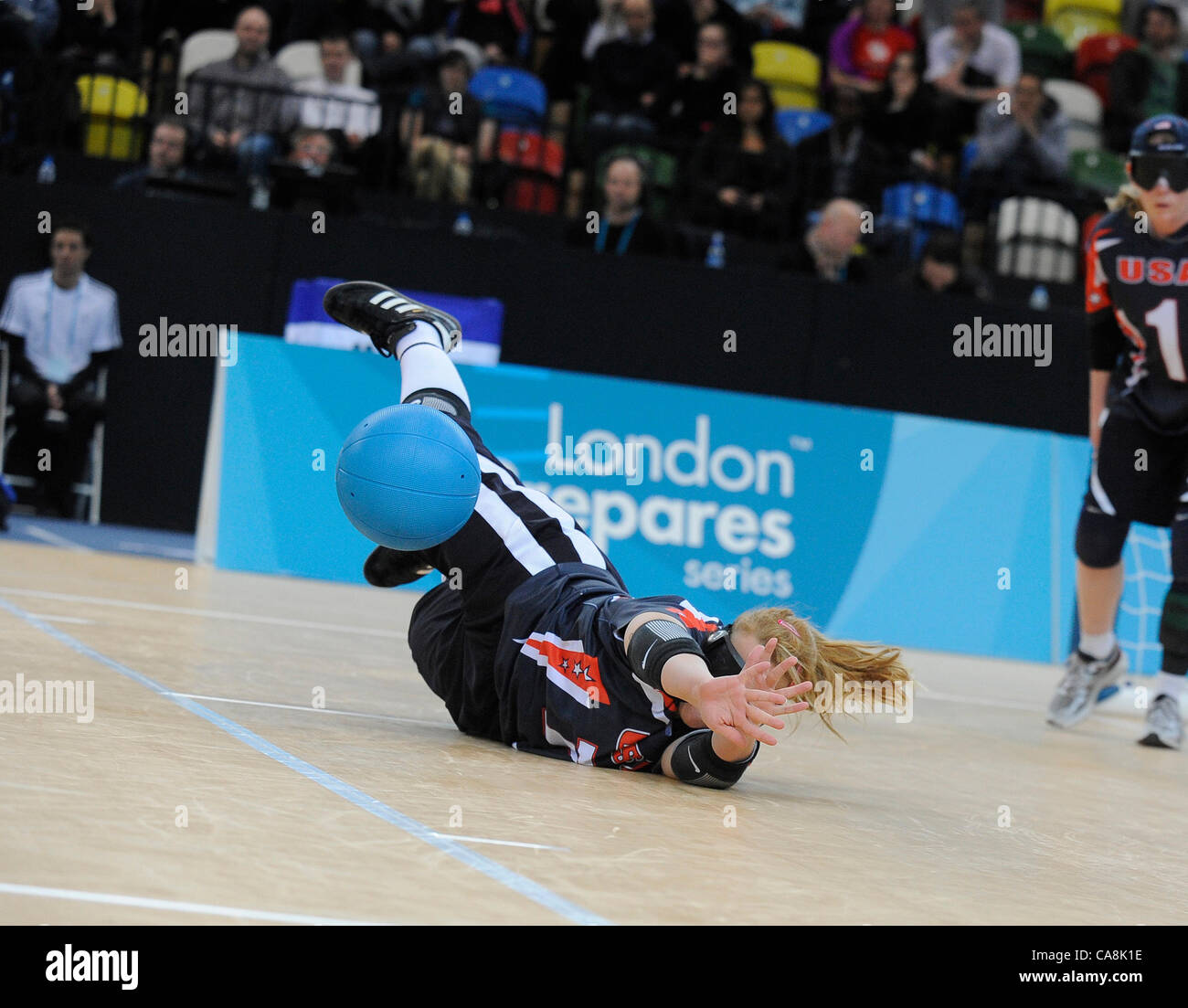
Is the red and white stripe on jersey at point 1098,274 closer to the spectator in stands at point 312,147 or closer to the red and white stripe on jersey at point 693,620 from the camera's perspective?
the red and white stripe on jersey at point 693,620

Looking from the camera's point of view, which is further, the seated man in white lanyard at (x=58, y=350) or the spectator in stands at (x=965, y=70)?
the spectator in stands at (x=965, y=70)

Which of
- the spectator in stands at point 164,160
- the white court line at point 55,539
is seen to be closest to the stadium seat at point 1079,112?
the spectator in stands at point 164,160

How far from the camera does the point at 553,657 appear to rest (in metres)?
3.61

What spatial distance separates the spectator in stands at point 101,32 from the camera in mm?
11898

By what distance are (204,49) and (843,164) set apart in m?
5.12

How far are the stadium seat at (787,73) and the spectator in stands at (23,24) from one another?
606 centimetres

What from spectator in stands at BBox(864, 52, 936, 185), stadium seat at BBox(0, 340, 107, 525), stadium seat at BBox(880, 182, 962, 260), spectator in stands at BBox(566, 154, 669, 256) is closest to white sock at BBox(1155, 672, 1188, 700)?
spectator in stands at BBox(566, 154, 669, 256)

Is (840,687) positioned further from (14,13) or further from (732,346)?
(14,13)

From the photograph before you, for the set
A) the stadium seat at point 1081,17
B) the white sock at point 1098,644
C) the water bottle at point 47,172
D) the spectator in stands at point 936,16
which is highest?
the stadium seat at point 1081,17

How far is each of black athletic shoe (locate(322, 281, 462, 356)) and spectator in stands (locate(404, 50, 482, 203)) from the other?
249 inches

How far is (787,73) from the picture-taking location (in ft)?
45.9

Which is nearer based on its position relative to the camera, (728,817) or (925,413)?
(728,817)

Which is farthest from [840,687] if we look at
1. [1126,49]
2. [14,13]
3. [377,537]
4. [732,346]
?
[1126,49]
